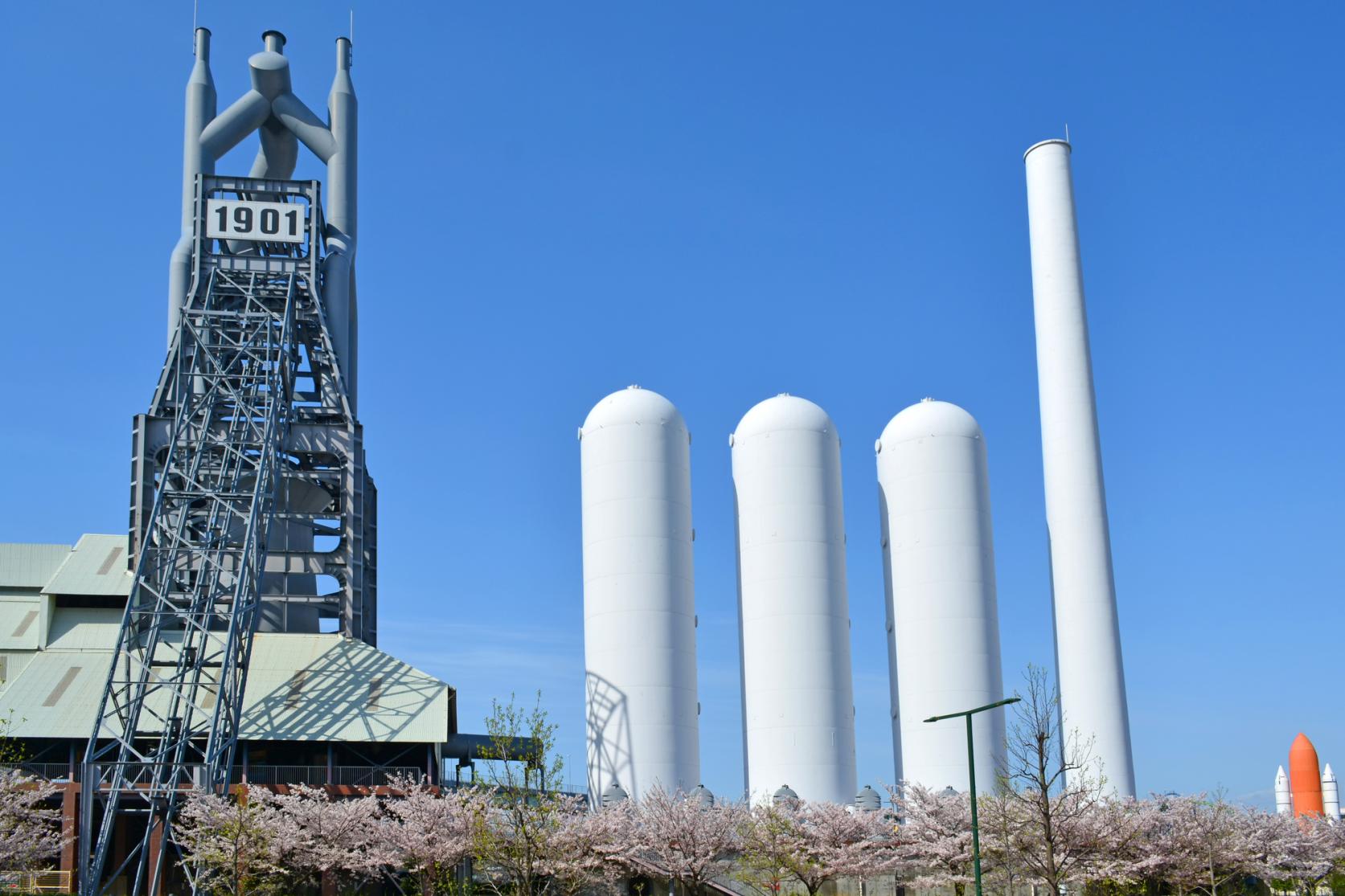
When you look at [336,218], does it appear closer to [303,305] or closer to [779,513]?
[303,305]

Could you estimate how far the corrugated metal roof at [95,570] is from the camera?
253 ft

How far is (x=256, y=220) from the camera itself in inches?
3216

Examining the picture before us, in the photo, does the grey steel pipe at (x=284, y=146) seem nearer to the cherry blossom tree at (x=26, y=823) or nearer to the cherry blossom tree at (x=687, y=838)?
the cherry blossom tree at (x=26, y=823)

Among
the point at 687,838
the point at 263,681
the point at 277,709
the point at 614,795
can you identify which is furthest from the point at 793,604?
the point at 263,681

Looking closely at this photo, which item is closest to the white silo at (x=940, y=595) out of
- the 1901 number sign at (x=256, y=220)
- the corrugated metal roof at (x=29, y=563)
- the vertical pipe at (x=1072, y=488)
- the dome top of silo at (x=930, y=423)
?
the dome top of silo at (x=930, y=423)

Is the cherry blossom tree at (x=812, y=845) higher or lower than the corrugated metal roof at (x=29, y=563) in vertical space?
lower

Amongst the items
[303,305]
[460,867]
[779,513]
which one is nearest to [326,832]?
[460,867]

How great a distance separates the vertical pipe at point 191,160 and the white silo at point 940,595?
43.4 meters

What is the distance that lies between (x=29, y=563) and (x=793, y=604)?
44461mm

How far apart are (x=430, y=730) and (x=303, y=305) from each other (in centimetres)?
2867

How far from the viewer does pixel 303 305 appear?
270ft

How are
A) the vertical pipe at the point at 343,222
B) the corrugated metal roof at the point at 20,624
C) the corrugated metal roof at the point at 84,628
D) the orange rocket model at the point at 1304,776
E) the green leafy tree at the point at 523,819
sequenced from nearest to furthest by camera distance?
the green leafy tree at the point at 523,819, the corrugated metal roof at the point at 84,628, the corrugated metal roof at the point at 20,624, the vertical pipe at the point at 343,222, the orange rocket model at the point at 1304,776

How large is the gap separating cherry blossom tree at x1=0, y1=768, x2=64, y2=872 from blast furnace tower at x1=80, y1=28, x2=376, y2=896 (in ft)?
5.25

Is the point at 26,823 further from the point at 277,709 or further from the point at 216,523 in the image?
the point at 216,523
